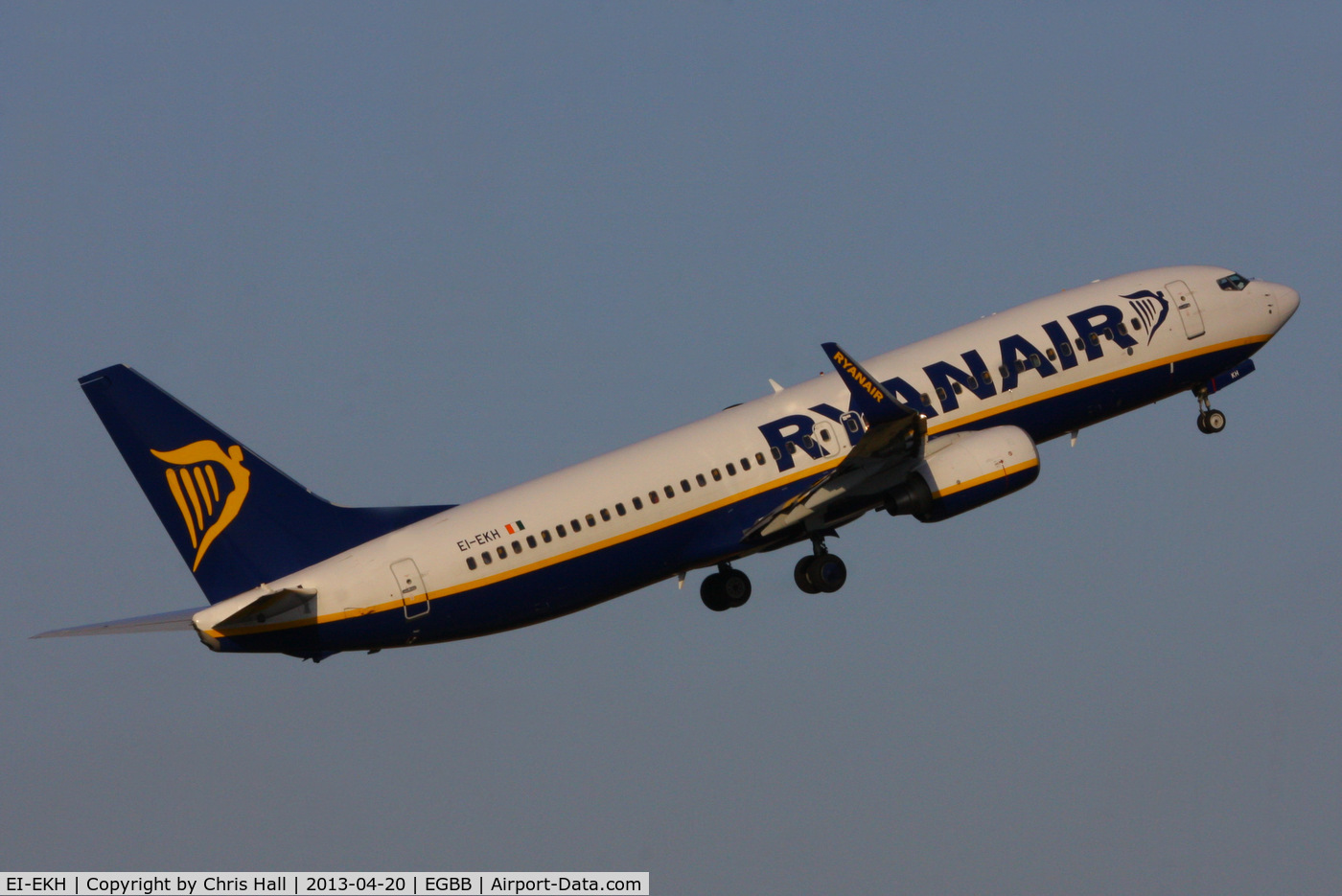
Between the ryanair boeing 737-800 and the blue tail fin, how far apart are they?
0.16 ft

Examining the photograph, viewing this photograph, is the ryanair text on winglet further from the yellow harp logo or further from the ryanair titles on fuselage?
the yellow harp logo

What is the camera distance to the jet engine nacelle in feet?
178

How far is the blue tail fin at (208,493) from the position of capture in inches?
1998

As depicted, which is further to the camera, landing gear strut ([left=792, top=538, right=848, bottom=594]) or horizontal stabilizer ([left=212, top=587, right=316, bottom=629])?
landing gear strut ([left=792, top=538, right=848, bottom=594])

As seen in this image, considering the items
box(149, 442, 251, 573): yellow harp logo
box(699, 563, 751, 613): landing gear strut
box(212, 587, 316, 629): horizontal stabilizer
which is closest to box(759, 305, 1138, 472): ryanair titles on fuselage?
box(699, 563, 751, 613): landing gear strut

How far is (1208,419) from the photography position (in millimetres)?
62844

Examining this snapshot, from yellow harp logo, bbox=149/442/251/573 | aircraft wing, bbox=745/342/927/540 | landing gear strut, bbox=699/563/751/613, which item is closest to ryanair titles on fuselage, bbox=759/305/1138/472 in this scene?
aircraft wing, bbox=745/342/927/540

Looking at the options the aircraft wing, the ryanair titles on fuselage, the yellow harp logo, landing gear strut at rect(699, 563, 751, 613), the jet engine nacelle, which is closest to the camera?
the yellow harp logo

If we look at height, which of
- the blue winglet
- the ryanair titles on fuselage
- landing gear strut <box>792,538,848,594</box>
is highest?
the ryanair titles on fuselage

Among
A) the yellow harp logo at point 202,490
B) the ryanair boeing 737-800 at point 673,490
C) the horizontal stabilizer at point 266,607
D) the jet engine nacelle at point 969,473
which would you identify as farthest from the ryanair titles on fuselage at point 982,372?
the yellow harp logo at point 202,490

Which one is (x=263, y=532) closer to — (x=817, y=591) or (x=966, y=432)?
(x=817, y=591)

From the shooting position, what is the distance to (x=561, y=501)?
173 feet

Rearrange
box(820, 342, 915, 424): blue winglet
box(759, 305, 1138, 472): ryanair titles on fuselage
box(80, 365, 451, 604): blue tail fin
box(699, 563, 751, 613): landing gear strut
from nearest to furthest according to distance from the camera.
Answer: box(80, 365, 451, 604): blue tail fin → box(820, 342, 915, 424): blue winglet → box(759, 305, 1138, 472): ryanair titles on fuselage → box(699, 563, 751, 613): landing gear strut

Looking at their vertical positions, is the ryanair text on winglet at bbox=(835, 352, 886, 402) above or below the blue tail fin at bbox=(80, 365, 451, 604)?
above
